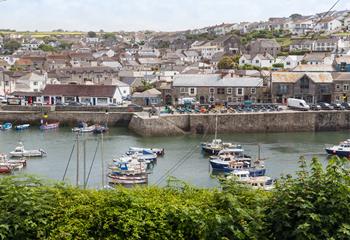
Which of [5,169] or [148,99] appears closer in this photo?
[5,169]

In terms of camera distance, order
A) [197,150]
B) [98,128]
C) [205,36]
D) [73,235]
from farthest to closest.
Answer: [205,36], [98,128], [197,150], [73,235]

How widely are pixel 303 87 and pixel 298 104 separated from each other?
178 centimetres

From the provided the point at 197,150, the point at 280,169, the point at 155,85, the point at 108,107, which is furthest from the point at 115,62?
the point at 280,169

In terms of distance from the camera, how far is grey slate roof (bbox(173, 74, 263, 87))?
21047 mm

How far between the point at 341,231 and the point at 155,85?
2057 centimetres

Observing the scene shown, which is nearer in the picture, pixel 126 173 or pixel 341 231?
pixel 341 231

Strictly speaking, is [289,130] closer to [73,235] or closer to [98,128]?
[98,128]

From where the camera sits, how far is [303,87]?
21.1 m

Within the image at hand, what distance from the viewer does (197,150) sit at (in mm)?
15062

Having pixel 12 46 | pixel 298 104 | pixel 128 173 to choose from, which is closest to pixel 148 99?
pixel 298 104

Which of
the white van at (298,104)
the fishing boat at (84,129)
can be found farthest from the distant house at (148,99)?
the white van at (298,104)

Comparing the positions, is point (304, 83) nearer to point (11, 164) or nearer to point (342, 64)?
point (342, 64)

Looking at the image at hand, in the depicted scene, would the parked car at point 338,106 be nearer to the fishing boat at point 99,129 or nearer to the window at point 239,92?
the window at point 239,92

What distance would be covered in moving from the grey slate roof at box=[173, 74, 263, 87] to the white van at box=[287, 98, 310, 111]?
1.65 meters
